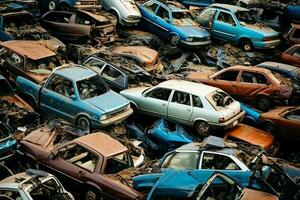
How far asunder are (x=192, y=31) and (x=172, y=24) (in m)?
0.85

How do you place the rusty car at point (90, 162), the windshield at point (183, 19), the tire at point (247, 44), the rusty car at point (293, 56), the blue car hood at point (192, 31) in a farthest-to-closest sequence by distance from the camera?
the windshield at point (183, 19)
the tire at point (247, 44)
the blue car hood at point (192, 31)
the rusty car at point (293, 56)
the rusty car at point (90, 162)

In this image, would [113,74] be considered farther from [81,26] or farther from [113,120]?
[81,26]

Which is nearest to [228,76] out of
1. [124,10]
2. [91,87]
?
[91,87]

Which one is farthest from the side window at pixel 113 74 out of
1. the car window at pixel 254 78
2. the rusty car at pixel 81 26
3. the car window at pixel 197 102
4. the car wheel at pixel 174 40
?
the car wheel at pixel 174 40

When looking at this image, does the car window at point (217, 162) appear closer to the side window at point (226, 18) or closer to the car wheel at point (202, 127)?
the car wheel at point (202, 127)

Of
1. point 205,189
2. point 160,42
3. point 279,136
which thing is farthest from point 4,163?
point 160,42

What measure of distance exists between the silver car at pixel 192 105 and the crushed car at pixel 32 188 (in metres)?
5.24

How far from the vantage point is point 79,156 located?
35.2ft

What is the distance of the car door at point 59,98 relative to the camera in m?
13.5

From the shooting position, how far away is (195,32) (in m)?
19.7

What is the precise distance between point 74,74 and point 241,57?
8.01 m

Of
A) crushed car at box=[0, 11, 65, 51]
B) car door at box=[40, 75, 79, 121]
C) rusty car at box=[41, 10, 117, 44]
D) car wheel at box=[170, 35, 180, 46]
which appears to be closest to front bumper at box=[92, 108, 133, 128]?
car door at box=[40, 75, 79, 121]

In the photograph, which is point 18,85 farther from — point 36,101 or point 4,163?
point 4,163

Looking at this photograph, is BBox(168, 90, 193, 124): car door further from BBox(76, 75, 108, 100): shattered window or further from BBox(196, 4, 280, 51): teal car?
BBox(196, 4, 280, 51): teal car
